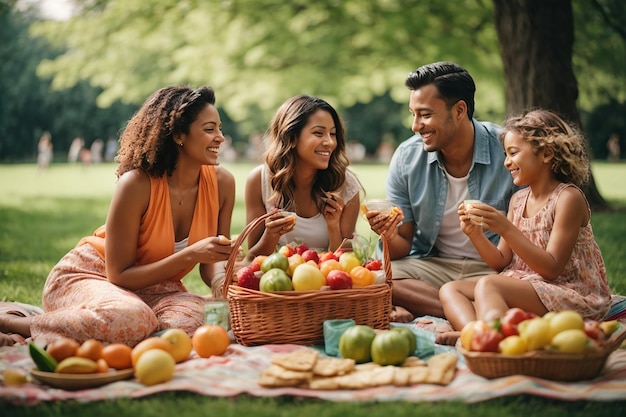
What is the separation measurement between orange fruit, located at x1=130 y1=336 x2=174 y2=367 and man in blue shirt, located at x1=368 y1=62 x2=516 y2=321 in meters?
2.00

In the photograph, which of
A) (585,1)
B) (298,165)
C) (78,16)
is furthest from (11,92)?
(298,165)

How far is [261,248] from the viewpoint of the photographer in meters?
5.71

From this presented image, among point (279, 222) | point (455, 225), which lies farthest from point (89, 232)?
point (279, 222)

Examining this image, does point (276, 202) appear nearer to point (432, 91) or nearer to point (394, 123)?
point (432, 91)

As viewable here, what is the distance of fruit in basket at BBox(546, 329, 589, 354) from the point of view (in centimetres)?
381

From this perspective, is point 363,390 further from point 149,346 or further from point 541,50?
point 541,50

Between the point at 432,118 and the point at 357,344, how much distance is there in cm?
219

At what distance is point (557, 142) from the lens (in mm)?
5062

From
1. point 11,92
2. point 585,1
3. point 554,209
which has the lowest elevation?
point 554,209

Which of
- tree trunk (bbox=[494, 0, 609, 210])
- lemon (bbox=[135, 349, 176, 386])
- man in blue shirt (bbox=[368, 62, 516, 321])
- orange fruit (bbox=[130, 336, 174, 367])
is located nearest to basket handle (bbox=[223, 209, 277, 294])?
orange fruit (bbox=[130, 336, 174, 367])

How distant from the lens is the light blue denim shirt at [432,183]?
5.89 m

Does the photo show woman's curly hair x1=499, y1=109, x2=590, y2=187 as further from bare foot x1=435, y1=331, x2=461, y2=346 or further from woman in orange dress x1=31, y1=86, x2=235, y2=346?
woman in orange dress x1=31, y1=86, x2=235, y2=346

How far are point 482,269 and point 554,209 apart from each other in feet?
3.50

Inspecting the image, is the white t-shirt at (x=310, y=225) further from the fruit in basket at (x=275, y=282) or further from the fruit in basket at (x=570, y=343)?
the fruit in basket at (x=570, y=343)
